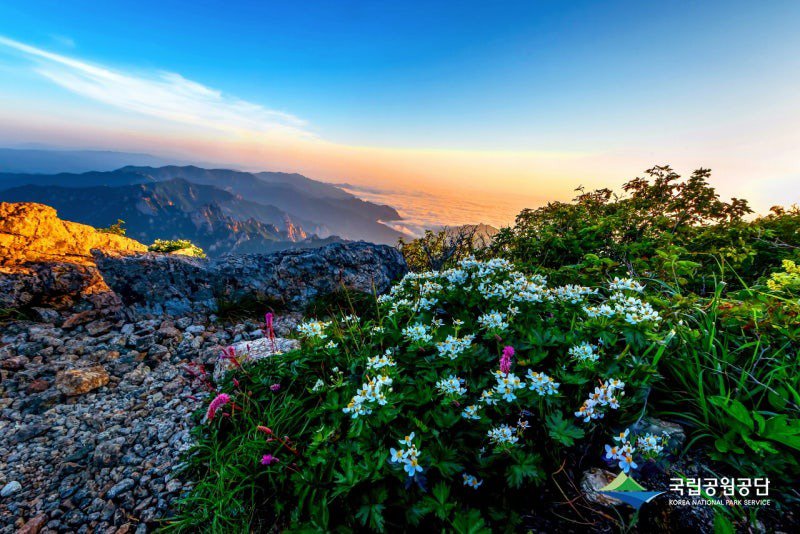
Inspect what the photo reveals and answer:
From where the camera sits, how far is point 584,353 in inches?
84.7

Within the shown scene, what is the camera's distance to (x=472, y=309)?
3.21 metres

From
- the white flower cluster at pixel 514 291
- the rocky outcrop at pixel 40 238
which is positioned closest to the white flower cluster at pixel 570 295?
the white flower cluster at pixel 514 291

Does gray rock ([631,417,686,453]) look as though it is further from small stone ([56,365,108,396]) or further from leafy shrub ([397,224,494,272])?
small stone ([56,365,108,396])

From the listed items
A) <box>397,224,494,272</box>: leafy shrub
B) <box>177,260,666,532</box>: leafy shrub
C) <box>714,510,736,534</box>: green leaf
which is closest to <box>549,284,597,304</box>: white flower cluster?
<box>177,260,666,532</box>: leafy shrub

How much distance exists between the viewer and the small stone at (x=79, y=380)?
376 cm

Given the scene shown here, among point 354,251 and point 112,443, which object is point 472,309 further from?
point 354,251

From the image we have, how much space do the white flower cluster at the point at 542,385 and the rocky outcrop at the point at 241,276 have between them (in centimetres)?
346

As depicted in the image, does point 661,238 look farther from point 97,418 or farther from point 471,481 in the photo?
point 97,418

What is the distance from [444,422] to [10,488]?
3682 millimetres

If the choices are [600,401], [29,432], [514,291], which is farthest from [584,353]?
[29,432]

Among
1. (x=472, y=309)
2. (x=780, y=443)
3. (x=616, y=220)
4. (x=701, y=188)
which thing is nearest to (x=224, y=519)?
(x=472, y=309)

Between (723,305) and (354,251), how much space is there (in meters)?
6.44

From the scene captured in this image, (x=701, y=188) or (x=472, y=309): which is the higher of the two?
(x=701, y=188)

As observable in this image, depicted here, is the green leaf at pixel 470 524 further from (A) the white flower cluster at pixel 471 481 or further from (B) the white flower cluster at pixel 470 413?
(B) the white flower cluster at pixel 470 413
